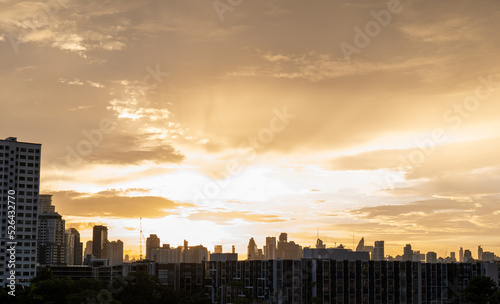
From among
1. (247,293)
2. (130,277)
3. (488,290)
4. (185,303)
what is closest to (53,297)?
(130,277)

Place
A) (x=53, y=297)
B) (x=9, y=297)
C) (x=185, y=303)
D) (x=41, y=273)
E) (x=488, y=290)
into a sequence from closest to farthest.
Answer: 1. (x=9, y=297)
2. (x=53, y=297)
3. (x=488, y=290)
4. (x=41, y=273)
5. (x=185, y=303)

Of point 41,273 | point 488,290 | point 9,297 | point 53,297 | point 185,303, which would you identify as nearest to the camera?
point 9,297

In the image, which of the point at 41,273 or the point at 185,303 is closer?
the point at 41,273

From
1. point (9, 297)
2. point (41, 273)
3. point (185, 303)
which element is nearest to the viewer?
point (9, 297)

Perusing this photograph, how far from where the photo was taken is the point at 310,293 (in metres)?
200

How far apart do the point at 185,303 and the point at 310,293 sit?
38141mm

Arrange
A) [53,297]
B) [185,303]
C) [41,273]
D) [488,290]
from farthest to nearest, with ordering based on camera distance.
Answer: [185,303] → [41,273] → [488,290] → [53,297]

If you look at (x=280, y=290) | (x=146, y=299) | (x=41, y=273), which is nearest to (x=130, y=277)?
(x=146, y=299)

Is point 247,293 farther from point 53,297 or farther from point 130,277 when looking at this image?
point 53,297

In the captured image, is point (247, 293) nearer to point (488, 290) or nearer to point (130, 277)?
point (130, 277)

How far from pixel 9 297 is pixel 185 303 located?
63.5 m

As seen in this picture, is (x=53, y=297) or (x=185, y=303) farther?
(x=185, y=303)

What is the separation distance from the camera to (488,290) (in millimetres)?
171750

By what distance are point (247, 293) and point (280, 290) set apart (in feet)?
34.8
